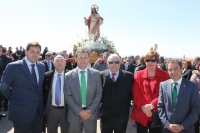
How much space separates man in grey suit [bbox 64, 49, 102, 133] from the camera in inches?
137

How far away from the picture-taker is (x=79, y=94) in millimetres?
3502

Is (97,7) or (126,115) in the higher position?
(97,7)

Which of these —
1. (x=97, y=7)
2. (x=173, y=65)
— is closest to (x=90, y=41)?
(x=97, y=7)

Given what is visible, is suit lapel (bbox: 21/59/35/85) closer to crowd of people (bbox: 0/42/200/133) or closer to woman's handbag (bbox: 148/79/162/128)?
crowd of people (bbox: 0/42/200/133)

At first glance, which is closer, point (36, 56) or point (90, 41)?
point (36, 56)

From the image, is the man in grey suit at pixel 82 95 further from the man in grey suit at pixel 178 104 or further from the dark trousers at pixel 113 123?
the man in grey suit at pixel 178 104

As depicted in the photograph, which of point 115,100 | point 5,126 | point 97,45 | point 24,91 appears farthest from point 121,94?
point 97,45

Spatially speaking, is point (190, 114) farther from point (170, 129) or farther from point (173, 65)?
point (173, 65)

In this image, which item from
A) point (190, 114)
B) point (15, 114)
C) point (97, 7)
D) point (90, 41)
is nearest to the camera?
point (190, 114)

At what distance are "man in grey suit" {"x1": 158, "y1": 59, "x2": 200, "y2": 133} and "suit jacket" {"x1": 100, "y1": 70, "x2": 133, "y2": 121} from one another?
69 centimetres

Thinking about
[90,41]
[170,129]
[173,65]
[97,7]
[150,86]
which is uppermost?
[97,7]

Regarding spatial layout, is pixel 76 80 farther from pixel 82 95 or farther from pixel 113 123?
pixel 113 123

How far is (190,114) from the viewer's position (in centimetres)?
292

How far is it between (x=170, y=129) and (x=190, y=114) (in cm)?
37
